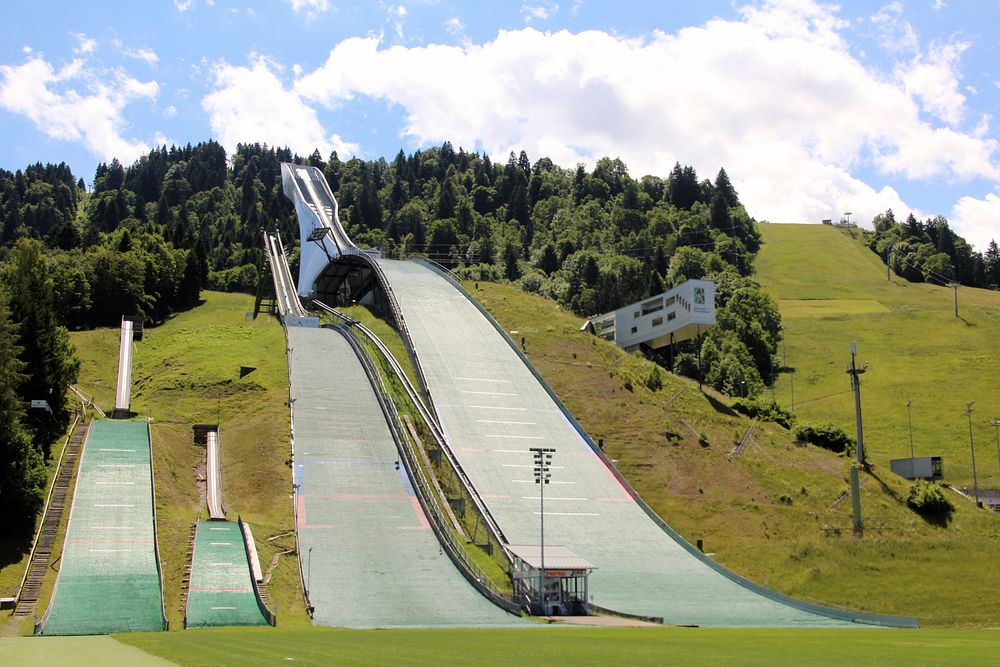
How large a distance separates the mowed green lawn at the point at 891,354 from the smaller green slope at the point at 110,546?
43671 millimetres

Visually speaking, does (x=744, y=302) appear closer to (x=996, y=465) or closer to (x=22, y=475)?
(x=996, y=465)

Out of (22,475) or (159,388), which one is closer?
(22,475)

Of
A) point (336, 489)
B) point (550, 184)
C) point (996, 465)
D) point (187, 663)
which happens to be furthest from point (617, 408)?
point (550, 184)

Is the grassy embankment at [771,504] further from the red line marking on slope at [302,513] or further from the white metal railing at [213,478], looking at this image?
the white metal railing at [213,478]

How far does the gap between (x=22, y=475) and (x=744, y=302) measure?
7656cm

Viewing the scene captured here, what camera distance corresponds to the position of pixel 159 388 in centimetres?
5150

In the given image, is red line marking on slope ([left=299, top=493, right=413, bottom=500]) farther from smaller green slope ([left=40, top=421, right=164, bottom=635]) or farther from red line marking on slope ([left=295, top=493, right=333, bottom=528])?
smaller green slope ([left=40, top=421, right=164, bottom=635])

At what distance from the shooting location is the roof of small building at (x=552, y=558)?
105ft

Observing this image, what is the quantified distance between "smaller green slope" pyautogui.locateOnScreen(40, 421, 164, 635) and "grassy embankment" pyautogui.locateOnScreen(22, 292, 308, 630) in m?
0.52

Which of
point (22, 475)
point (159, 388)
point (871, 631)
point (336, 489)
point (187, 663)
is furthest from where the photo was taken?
point (159, 388)

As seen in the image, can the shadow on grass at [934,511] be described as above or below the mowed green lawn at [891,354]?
below

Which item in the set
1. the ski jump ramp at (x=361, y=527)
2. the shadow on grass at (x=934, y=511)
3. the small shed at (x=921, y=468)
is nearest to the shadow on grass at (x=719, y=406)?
the small shed at (x=921, y=468)

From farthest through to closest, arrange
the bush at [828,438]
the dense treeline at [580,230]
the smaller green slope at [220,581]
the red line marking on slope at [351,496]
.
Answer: the dense treeline at [580,230]
the bush at [828,438]
the red line marking on slope at [351,496]
the smaller green slope at [220,581]

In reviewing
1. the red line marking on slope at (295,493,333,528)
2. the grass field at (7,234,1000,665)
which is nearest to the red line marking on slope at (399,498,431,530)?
the red line marking on slope at (295,493,333,528)
